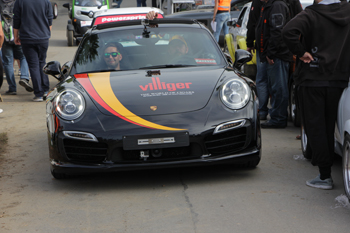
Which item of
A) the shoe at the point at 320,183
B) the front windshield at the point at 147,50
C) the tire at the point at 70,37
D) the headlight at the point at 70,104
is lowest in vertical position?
the tire at the point at 70,37

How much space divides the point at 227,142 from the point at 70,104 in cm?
138

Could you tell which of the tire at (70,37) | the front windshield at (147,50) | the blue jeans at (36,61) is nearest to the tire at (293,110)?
the front windshield at (147,50)

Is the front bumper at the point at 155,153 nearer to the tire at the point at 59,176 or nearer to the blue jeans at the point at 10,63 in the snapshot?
the tire at the point at 59,176

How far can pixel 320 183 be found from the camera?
4375 millimetres

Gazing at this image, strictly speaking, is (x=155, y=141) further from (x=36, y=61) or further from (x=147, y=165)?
(x=36, y=61)

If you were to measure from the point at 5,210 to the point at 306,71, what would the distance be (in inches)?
102

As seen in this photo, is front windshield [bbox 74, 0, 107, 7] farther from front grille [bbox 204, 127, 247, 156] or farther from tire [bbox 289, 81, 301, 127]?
front grille [bbox 204, 127, 247, 156]

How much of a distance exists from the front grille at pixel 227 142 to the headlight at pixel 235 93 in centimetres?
23

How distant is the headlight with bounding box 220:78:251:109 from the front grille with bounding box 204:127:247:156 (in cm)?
23

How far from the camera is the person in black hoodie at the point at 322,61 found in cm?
408

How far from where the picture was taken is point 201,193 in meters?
4.30

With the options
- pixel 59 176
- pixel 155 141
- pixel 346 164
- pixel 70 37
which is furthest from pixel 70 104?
pixel 70 37

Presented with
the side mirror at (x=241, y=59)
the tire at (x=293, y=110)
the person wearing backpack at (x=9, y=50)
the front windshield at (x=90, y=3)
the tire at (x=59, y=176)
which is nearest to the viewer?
the tire at (x=59, y=176)

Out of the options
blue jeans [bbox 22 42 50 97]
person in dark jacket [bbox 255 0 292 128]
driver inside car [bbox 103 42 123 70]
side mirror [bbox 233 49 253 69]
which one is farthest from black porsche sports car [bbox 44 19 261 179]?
blue jeans [bbox 22 42 50 97]
